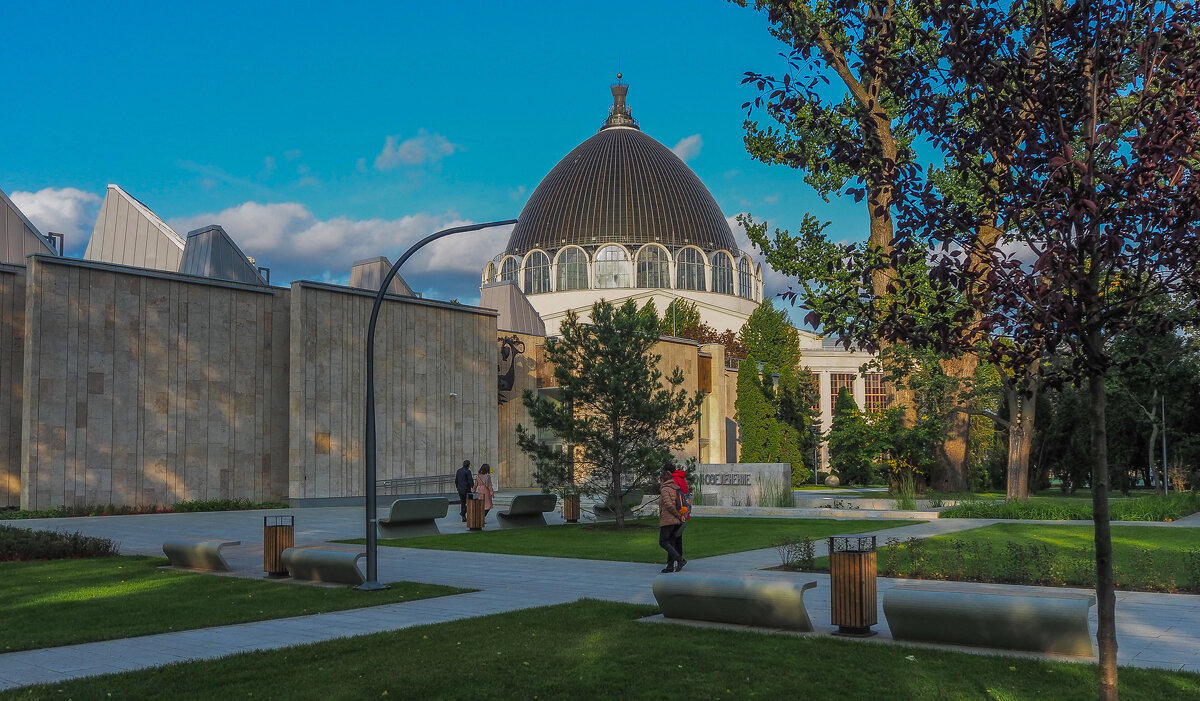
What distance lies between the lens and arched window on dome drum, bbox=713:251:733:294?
9625 cm

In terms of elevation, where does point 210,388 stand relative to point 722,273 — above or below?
below

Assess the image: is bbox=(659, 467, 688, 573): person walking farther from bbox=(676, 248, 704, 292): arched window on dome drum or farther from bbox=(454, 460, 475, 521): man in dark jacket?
bbox=(676, 248, 704, 292): arched window on dome drum

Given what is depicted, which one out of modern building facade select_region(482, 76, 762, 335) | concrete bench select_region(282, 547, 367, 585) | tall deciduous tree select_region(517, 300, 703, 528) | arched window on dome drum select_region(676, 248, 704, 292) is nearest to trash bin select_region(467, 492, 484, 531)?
tall deciduous tree select_region(517, 300, 703, 528)

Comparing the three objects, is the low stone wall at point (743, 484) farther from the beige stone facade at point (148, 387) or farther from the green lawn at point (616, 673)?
the green lawn at point (616, 673)

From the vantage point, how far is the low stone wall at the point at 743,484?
2892 cm

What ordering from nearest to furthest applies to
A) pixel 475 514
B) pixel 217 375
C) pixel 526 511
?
pixel 475 514 < pixel 526 511 < pixel 217 375

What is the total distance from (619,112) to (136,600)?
352ft

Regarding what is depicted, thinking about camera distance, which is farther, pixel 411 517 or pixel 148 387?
pixel 148 387

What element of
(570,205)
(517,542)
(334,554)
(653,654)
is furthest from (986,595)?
(570,205)

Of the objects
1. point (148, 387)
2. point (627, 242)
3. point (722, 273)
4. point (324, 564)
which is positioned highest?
point (627, 242)

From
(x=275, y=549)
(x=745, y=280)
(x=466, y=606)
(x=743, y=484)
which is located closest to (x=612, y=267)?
(x=745, y=280)

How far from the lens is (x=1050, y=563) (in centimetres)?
1359

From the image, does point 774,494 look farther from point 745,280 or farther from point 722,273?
point 745,280

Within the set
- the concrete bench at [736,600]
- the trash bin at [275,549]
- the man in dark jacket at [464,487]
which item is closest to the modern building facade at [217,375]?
the man in dark jacket at [464,487]
